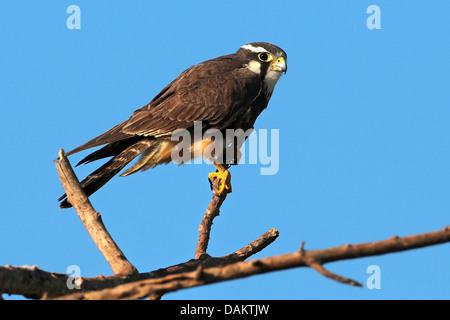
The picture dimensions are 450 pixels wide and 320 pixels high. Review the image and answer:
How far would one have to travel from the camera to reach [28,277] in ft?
9.86

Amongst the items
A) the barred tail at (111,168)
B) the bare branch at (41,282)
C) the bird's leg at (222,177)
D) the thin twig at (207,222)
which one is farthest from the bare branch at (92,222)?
the bird's leg at (222,177)

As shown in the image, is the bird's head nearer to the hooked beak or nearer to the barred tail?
the hooked beak

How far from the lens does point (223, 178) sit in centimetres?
586

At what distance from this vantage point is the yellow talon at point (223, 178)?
5.69 meters

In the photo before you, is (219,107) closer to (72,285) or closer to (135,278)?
(135,278)

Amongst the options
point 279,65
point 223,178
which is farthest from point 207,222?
point 279,65

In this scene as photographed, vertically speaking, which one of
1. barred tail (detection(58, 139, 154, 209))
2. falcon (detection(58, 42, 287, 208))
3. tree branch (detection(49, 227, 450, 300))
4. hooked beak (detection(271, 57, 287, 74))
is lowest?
tree branch (detection(49, 227, 450, 300))

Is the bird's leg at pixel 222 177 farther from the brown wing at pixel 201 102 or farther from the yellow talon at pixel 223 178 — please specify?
the brown wing at pixel 201 102

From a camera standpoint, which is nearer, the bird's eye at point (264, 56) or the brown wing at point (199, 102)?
the brown wing at point (199, 102)

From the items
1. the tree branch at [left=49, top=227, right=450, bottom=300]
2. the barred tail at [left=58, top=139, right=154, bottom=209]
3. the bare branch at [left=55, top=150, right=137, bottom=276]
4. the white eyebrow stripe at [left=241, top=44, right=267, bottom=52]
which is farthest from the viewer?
the white eyebrow stripe at [left=241, top=44, right=267, bottom=52]

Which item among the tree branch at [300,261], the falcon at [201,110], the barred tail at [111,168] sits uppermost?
the falcon at [201,110]

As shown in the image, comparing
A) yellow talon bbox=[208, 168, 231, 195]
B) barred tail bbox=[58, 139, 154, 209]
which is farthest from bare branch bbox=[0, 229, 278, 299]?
yellow talon bbox=[208, 168, 231, 195]

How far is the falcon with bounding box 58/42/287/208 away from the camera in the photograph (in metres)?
5.79
